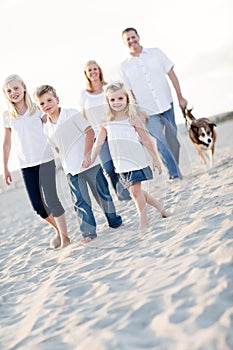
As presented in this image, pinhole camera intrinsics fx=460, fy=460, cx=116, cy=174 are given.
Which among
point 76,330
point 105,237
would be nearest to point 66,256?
point 105,237

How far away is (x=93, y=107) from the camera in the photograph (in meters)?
4.52

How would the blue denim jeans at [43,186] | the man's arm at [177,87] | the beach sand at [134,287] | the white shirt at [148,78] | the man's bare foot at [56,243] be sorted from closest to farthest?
the beach sand at [134,287] < the blue denim jeans at [43,186] < the man's bare foot at [56,243] < the white shirt at [148,78] < the man's arm at [177,87]

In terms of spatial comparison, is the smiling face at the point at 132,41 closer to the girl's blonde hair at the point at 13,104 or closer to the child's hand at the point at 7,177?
the girl's blonde hair at the point at 13,104

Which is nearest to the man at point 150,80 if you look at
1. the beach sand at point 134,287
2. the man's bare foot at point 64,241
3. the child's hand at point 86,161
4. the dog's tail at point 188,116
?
the dog's tail at point 188,116

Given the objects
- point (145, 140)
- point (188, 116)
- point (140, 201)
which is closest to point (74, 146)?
point (145, 140)

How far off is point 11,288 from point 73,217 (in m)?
2.53

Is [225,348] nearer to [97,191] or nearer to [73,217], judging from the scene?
[97,191]

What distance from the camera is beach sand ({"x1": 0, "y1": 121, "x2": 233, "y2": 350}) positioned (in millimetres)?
2072

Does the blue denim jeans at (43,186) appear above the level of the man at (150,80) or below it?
below

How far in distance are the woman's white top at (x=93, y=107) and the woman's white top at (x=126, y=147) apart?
0.83 feet

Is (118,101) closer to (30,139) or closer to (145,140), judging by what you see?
(145,140)

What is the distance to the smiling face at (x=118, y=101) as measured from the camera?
3.96 meters

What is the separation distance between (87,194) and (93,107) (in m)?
0.93

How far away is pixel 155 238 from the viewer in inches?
138
